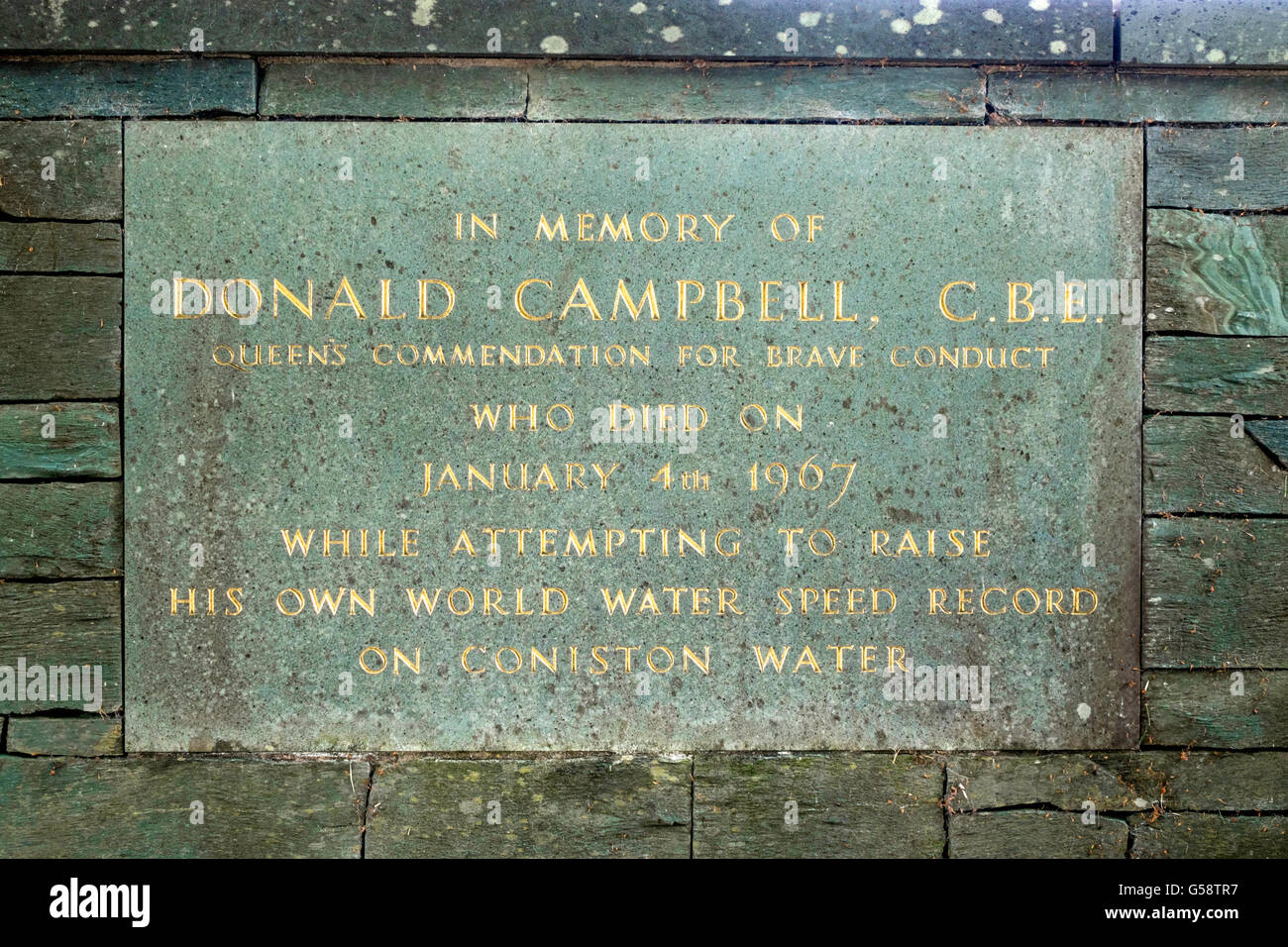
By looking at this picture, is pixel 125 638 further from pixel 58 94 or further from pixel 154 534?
pixel 58 94

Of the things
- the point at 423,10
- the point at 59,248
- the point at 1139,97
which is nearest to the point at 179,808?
the point at 59,248

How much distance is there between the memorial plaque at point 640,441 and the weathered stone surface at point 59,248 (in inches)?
5.1

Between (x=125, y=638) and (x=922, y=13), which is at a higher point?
(x=922, y=13)

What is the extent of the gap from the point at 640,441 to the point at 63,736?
2382mm

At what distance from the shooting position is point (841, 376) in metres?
3.05

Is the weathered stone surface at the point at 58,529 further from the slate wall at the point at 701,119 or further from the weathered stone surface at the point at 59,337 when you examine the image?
the weathered stone surface at the point at 59,337

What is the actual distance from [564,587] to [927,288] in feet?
5.74

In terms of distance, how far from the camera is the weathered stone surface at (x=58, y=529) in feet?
9.90

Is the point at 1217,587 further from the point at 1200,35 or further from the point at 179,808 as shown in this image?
the point at 179,808

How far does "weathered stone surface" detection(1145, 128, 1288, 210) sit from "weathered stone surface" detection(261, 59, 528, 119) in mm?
2412

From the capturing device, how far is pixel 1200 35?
→ 305cm

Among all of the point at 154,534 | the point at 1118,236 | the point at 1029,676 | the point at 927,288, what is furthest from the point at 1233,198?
the point at 154,534

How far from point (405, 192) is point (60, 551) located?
6.02ft

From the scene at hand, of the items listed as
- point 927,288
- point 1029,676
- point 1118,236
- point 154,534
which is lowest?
point 1029,676
